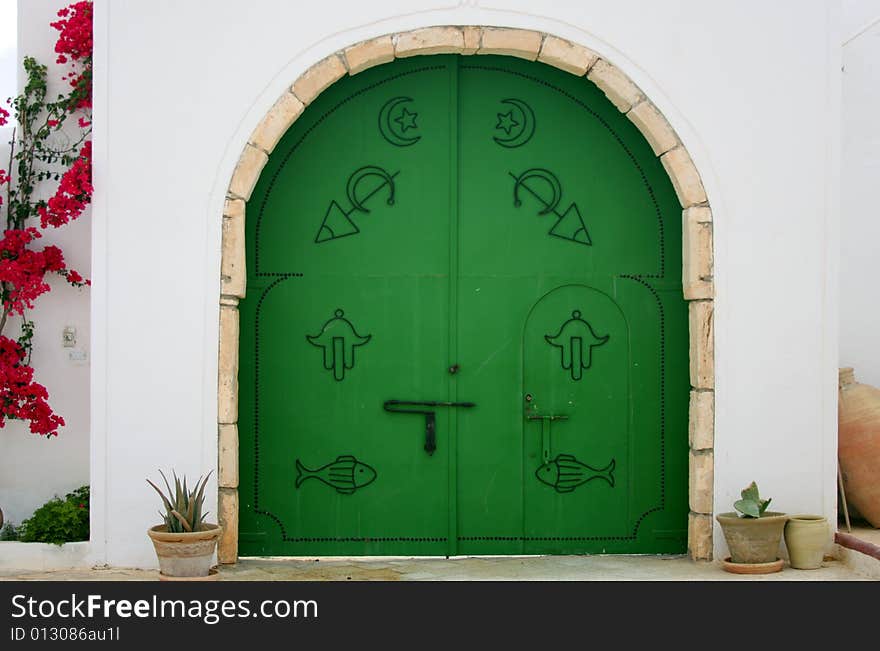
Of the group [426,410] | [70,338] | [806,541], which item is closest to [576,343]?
[426,410]

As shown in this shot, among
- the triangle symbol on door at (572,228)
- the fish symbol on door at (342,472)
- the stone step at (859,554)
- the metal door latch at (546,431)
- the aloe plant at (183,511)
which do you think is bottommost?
the stone step at (859,554)

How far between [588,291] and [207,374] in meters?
1.93

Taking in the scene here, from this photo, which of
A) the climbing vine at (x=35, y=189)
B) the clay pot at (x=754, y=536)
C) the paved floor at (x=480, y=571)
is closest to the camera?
the paved floor at (x=480, y=571)

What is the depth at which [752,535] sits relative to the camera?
18.5 ft

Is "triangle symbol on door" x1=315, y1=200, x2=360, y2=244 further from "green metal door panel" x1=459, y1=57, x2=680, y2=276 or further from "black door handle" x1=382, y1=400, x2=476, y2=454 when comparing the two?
"black door handle" x1=382, y1=400, x2=476, y2=454

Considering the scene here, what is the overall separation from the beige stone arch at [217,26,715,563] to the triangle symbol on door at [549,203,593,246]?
49cm

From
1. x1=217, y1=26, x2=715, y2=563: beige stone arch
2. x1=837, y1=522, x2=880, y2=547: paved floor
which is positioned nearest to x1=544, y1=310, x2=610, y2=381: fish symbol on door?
x1=217, y1=26, x2=715, y2=563: beige stone arch

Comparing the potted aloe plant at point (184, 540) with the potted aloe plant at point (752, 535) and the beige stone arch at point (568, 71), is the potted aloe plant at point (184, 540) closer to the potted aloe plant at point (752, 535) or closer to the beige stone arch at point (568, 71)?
the beige stone arch at point (568, 71)

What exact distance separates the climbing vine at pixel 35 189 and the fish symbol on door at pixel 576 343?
2422 millimetres

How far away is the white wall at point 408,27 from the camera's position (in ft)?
18.8

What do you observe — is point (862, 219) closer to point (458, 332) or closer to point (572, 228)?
point (572, 228)

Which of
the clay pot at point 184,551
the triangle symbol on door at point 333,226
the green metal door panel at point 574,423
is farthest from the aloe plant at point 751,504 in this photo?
the clay pot at point 184,551

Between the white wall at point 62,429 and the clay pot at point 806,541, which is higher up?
the white wall at point 62,429

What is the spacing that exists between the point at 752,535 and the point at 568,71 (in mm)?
2412
